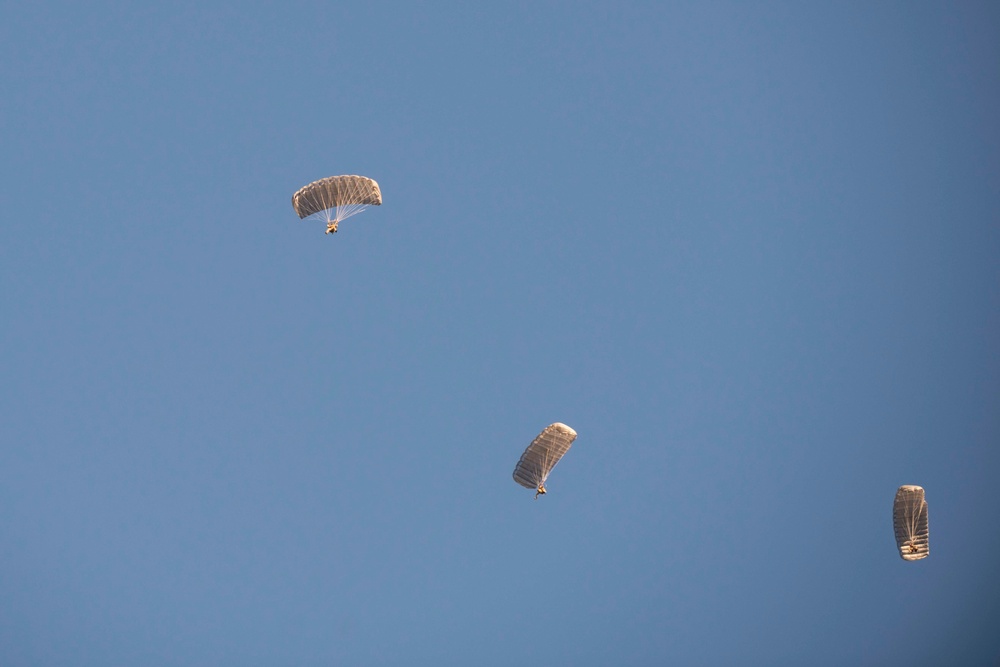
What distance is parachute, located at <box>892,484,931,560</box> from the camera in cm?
4800

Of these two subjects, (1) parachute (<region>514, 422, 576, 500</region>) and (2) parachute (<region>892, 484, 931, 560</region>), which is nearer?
(1) parachute (<region>514, 422, 576, 500</region>)

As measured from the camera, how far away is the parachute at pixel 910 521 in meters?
48.0

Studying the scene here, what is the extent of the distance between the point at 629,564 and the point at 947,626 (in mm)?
41308

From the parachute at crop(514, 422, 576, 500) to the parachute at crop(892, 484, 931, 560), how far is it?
52.9 feet

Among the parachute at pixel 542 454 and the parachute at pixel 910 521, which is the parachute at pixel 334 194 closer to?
the parachute at pixel 542 454

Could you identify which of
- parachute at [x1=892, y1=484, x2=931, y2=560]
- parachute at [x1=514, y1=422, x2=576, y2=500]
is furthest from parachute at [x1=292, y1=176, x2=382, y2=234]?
parachute at [x1=892, y1=484, x2=931, y2=560]

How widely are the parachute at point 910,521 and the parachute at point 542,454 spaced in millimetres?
16117

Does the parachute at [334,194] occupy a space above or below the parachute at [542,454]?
above

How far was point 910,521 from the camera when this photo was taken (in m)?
48.3

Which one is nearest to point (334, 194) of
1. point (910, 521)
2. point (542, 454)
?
point (542, 454)

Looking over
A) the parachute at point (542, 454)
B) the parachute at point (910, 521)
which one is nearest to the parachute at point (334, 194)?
the parachute at point (542, 454)

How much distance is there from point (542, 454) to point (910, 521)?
709 inches

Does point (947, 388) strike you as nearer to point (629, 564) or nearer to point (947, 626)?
point (947, 626)

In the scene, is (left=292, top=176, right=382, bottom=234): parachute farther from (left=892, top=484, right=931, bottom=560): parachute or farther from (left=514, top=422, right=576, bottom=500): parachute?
(left=892, top=484, right=931, bottom=560): parachute
